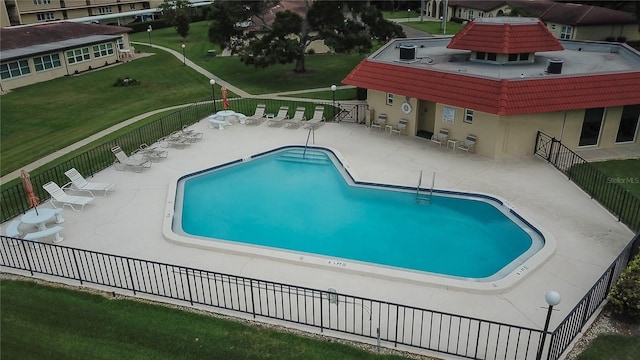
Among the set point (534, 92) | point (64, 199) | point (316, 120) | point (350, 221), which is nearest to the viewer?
point (64, 199)

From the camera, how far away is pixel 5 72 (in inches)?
1570

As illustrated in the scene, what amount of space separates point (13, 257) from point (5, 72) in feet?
104

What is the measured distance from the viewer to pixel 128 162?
21812 mm

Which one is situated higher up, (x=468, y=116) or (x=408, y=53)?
(x=408, y=53)

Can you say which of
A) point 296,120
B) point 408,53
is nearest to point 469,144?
point 408,53

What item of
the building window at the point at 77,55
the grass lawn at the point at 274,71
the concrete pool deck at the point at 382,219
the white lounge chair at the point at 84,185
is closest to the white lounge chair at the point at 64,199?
the concrete pool deck at the point at 382,219

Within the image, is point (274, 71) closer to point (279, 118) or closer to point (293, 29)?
point (293, 29)

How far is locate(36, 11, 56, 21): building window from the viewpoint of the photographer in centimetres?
7362

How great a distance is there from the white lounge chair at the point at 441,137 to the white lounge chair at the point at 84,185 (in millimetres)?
14946

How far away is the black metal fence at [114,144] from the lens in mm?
19039

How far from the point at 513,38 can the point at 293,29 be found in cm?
1839

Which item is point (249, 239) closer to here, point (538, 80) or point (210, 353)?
point (210, 353)

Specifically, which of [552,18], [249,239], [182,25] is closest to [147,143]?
[249,239]

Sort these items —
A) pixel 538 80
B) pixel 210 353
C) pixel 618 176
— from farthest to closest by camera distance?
pixel 538 80
pixel 618 176
pixel 210 353
